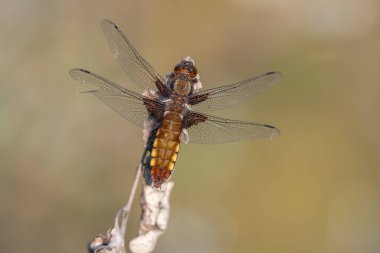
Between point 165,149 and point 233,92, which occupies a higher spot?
point 233,92

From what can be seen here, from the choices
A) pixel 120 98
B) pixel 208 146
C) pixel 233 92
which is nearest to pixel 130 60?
pixel 120 98

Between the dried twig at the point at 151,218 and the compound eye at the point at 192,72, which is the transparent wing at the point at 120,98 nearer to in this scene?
the compound eye at the point at 192,72

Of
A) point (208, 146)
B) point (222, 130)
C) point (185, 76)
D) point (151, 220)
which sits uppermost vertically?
point (208, 146)

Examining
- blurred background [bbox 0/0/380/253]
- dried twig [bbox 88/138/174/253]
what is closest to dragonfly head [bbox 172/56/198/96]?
dried twig [bbox 88/138/174/253]

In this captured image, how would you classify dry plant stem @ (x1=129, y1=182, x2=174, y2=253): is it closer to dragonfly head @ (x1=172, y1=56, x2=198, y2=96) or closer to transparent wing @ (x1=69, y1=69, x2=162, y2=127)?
transparent wing @ (x1=69, y1=69, x2=162, y2=127)

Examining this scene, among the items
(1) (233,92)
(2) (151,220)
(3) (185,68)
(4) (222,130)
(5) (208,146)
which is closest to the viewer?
(2) (151,220)

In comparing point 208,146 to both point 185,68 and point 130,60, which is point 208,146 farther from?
point 185,68

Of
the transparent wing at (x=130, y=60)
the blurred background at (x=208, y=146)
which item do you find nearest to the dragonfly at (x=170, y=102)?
the transparent wing at (x=130, y=60)
